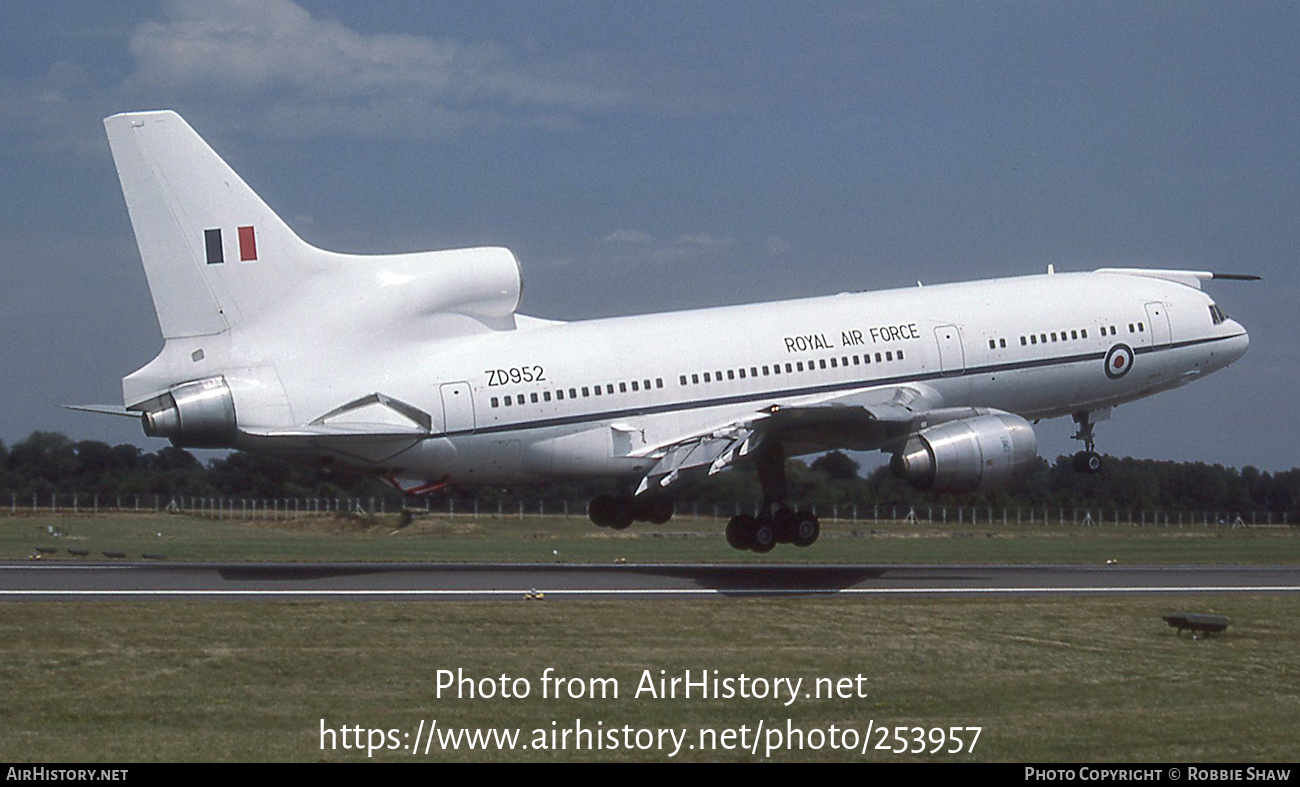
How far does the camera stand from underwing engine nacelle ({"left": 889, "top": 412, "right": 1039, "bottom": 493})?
33.6m

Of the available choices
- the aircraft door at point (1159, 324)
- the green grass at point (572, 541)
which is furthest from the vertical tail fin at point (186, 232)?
the aircraft door at point (1159, 324)

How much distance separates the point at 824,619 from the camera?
27359 mm

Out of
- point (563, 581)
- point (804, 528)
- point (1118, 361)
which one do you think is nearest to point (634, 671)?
point (563, 581)

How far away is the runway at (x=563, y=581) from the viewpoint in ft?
98.4

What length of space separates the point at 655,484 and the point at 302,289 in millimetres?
9318

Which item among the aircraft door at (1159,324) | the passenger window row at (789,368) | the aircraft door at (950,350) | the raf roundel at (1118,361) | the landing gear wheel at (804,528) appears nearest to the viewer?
the passenger window row at (789,368)

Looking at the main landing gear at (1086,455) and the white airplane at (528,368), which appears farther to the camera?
the main landing gear at (1086,455)

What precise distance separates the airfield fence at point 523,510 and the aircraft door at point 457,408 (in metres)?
14.7

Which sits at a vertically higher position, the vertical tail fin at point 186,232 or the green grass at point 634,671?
the vertical tail fin at point 186,232

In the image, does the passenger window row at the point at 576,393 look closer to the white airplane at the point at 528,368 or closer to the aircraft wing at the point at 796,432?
the white airplane at the point at 528,368

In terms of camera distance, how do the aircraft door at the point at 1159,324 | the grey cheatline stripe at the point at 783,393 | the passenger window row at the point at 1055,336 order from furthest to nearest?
1. the aircraft door at the point at 1159,324
2. the passenger window row at the point at 1055,336
3. the grey cheatline stripe at the point at 783,393

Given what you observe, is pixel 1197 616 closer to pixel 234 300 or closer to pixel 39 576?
pixel 234 300

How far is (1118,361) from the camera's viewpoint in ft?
130
